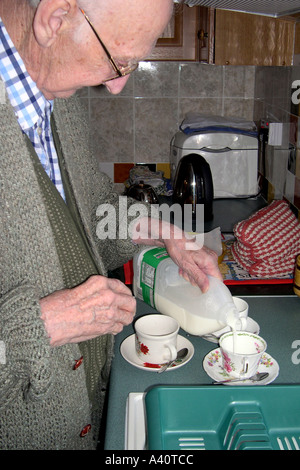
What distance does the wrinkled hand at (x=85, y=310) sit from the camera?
75cm

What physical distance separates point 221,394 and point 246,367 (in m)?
0.17

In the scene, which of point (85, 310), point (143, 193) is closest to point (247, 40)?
point (143, 193)

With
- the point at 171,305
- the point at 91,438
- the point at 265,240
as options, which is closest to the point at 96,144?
the point at 265,240

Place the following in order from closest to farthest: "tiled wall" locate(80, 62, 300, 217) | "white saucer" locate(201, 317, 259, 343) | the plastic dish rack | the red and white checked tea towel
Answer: the plastic dish rack → "white saucer" locate(201, 317, 259, 343) → the red and white checked tea towel → "tiled wall" locate(80, 62, 300, 217)

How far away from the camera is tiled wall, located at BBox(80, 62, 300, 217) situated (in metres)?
2.54

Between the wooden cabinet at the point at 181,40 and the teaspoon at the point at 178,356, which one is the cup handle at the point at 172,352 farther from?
the wooden cabinet at the point at 181,40

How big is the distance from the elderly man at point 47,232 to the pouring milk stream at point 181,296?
0.66 ft

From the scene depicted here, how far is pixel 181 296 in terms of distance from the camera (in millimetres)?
1047

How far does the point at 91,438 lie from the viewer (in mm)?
962

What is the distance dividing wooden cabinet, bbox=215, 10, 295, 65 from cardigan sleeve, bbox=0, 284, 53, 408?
4.74ft

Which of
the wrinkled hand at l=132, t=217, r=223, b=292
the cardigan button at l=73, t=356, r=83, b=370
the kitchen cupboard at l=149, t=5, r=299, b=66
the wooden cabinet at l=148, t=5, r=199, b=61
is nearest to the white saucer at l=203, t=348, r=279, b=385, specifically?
the wrinkled hand at l=132, t=217, r=223, b=292

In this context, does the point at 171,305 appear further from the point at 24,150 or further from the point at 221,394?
the point at 24,150

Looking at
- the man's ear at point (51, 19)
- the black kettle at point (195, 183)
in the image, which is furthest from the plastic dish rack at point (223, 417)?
the black kettle at point (195, 183)

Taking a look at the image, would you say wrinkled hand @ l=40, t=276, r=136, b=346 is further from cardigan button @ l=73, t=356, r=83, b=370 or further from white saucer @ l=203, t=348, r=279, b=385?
white saucer @ l=203, t=348, r=279, b=385
